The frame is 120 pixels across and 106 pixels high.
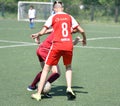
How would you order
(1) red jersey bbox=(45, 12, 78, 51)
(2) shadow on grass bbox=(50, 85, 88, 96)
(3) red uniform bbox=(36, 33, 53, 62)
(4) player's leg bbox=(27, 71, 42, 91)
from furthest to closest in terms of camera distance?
(4) player's leg bbox=(27, 71, 42, 91), (2) shadow on grass bbox=(50, 85, 88, 96), (3) red uniform bbox=(36, 33, 53, 62), (1) red jersey bbox=(45, 12, 78, 51)

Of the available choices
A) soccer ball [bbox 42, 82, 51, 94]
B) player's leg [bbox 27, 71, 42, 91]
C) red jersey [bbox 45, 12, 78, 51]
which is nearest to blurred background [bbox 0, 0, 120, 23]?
player's leg [bbox 27, 71, 42, 91]

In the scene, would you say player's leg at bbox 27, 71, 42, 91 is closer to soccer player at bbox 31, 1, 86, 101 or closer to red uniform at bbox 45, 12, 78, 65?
soccer player at bbox 31, 1, 86, 101

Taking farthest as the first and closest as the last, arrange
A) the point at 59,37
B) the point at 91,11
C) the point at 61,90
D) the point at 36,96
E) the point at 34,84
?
the point at 91,11 < the point at 61,90 < the point at 34,84 < the point at 36,96 < the point at 59,37

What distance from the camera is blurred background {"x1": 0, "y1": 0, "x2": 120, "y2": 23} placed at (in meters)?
54.2

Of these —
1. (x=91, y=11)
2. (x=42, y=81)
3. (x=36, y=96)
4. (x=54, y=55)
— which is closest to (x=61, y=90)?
(x=42, y=81)

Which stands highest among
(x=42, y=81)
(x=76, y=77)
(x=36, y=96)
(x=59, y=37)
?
(x=59, y=37)

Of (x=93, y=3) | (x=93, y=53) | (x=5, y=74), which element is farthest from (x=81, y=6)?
(x=5, y=74)

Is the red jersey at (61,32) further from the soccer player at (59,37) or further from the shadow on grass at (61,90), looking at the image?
the shadow on grass at (61,90)

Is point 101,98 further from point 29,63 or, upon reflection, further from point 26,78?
point 29,63

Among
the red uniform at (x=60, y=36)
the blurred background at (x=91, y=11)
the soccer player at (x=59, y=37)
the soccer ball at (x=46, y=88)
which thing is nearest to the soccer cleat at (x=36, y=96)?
the soccer player at (x=59, y=37)

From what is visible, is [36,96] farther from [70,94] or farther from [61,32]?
[61,32]

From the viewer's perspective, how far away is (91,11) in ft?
181

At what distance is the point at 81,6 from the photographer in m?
58.2

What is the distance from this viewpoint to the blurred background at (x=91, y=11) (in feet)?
178
